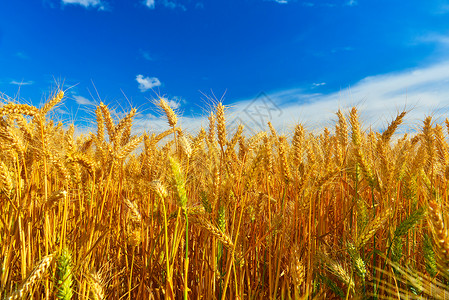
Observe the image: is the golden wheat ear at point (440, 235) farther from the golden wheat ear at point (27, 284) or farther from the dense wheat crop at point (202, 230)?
the golden wheat ear at point (27, 284)

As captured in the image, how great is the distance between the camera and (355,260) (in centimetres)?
141

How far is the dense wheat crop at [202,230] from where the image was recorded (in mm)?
1448

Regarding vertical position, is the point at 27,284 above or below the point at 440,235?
below

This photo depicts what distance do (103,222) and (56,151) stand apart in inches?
22.2

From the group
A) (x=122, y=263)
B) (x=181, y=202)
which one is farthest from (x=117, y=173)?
(x=181, y=202)

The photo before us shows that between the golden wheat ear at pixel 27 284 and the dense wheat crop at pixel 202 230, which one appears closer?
the golden wheat ear at pixel 27 284

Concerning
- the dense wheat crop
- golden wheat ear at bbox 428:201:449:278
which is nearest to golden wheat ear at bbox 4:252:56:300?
the dense wheat crop

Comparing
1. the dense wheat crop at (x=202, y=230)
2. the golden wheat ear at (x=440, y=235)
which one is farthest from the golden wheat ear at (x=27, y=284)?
the golden wheat ear at (x=440, y=235)

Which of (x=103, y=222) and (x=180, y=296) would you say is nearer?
(x=180, y=296)

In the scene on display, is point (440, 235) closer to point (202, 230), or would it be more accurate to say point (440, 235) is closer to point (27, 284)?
point (202, 230)

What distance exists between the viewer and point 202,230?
6.58ft

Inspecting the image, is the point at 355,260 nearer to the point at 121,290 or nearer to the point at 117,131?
the point at 121,290

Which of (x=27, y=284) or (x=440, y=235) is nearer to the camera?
(x=440, y=235)

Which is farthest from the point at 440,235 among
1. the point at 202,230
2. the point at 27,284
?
the point at 27,284
